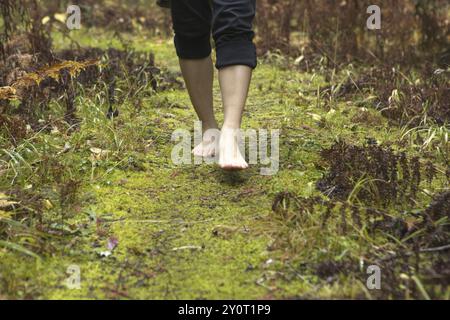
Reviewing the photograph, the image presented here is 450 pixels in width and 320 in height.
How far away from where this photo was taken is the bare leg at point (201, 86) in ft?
11.8

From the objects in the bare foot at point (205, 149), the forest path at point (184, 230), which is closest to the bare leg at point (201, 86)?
the bare foot at point (205, 149)

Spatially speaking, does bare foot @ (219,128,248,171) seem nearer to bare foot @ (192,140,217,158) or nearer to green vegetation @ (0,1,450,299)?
green vegetation @ (0,1,450,299)

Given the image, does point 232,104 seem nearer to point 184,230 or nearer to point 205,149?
point 205,149

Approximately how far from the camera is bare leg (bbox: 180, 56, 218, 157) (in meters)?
3.59

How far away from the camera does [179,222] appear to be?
115 inches

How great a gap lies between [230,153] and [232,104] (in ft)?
0.78

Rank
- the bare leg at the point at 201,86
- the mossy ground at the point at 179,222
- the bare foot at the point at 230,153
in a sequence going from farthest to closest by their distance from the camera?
the bare leg at the point at 201,86 < the bare foot at the point at 230,153 < the mossy ground at the point at 179,222

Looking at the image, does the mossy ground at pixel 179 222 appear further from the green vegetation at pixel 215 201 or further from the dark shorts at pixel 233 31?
the dark shorts at pixel 233 31

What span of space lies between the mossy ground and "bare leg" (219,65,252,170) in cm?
20

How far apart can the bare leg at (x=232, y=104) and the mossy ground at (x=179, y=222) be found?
198 millimetres

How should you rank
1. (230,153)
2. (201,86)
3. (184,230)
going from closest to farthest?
(184,230) → (230,153) → (201,86)

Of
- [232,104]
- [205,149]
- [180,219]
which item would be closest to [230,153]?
[232,104]

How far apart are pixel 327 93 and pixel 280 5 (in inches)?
91.0
